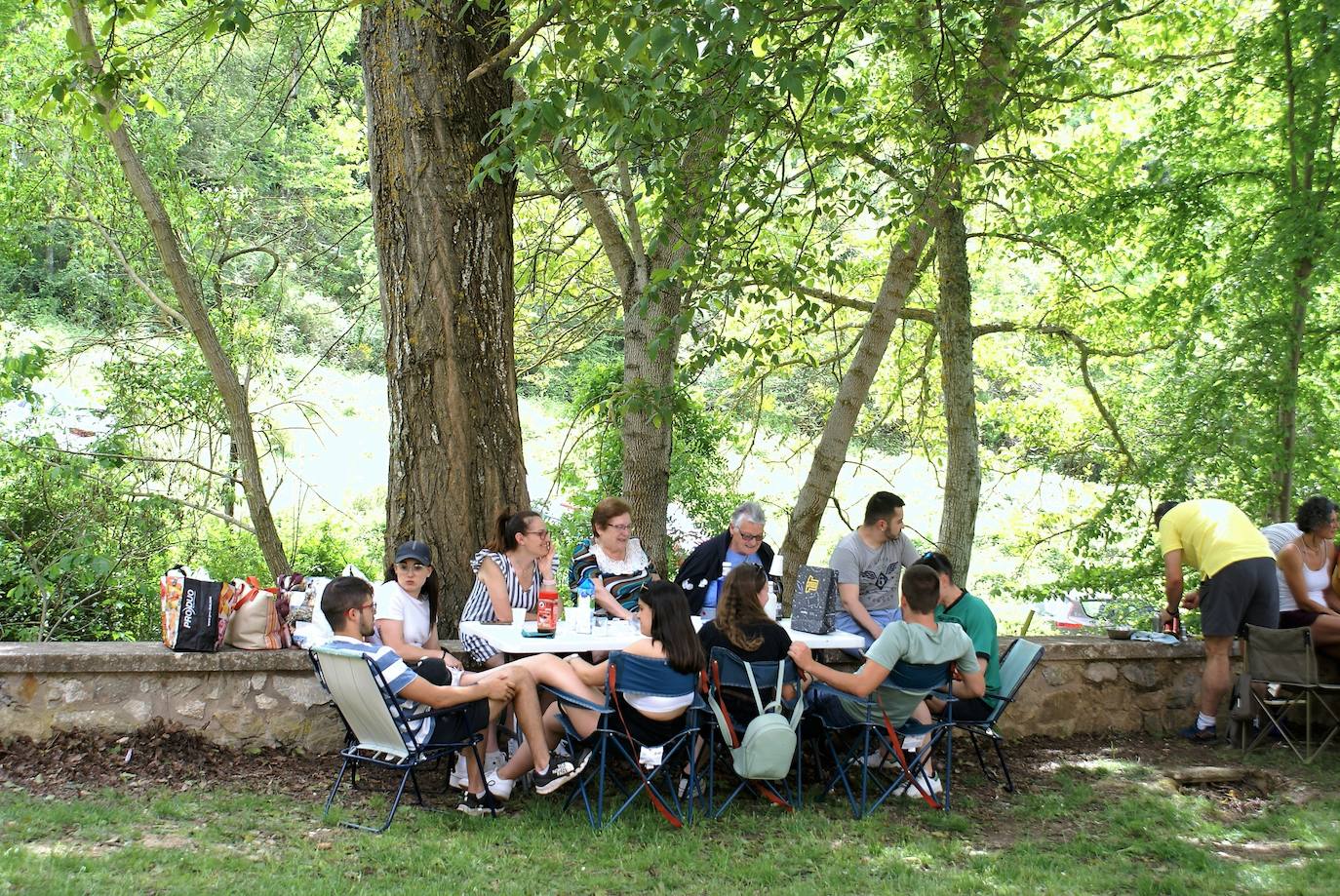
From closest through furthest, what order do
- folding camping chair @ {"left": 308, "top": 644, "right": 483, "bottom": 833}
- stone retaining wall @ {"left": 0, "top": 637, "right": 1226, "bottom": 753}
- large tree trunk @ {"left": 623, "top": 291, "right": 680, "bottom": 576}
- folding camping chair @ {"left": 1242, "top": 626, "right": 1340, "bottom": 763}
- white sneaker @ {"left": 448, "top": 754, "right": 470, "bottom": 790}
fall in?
folding camping chair @ {"left": 308, "top": 644, "right": 483, "bottom": 833} < white sneaker @ {"left": 448, "top": 754, "right": 470, "bottom": 790} < stone retaining wall @ {"left": 0, "top": 637, "right": 1226, "bottom": 753} < folding camping chair @ {"left": 1242, "top": 626, "right": 1340, "bottom": 763} < large tree trunk @ {"left": 623, "top": 291, "right": 680, "bottom": 576}

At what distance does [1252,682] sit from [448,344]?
4681 mm

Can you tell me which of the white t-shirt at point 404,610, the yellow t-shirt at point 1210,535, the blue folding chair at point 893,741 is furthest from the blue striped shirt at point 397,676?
the yellow t-shirt at point 1210,535

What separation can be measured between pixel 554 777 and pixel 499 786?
0.25 metres

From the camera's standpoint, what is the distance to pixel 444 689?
178 inches

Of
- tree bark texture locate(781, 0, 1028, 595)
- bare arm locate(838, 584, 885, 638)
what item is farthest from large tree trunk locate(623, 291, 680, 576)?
bare arm locate(838, 584, 885, 638)

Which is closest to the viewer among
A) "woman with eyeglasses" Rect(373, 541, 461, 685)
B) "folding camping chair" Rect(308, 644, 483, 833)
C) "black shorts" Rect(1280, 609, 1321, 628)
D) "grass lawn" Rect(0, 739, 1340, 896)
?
"grass lawn" Rect(0, 739, 1340, 896)

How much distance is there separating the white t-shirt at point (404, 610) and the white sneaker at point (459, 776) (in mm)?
583

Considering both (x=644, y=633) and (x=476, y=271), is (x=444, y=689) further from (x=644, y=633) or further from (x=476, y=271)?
(x=476, y=271)

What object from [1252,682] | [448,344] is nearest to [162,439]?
[448,344]

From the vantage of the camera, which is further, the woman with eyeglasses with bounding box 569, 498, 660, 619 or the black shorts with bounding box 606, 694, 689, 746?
the woman with eyeglasses with bounding box 569, 498, 660, 619

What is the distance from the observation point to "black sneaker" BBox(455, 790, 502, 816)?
184 inches

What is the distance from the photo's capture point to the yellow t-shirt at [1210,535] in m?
6.18

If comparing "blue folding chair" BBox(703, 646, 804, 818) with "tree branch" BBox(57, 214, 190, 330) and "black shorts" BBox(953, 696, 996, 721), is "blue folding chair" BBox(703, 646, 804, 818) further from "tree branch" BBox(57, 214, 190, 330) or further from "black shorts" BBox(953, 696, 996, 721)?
"tree branch" BBox(57, 214, 190, 330)

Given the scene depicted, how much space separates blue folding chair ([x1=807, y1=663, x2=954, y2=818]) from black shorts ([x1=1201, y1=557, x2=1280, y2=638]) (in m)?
1.90
